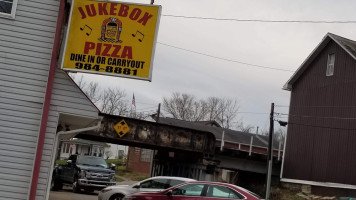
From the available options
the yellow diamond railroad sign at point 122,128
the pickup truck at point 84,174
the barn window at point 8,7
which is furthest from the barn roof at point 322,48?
the barn window at point 8,7

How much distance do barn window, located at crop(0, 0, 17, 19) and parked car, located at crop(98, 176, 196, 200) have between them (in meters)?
7.44

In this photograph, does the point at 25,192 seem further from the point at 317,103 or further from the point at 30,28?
the point at 317,103

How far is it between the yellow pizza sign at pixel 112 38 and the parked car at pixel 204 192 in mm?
4468

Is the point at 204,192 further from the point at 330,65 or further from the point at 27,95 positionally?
the point at 330,65

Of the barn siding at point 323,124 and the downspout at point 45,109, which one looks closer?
the downspout at point 45,109

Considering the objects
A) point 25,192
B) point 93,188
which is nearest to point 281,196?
point 93,188

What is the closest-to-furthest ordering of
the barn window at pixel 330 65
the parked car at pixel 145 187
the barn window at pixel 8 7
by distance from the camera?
the barn window at pixel 8 7 → the parked car at pixel 145 187 → the barn window at pixel 330 65

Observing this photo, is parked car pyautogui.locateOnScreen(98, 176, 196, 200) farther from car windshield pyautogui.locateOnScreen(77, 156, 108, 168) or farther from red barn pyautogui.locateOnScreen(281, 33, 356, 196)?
red barn pyautogui.locateOnScreen(281, 33, 356, 196)

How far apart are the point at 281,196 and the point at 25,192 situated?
2556 centimetres

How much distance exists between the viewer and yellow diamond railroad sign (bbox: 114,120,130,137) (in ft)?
98.5

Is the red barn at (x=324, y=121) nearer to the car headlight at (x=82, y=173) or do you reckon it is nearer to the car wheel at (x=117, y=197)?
the car headlight at (x=82, y=173)

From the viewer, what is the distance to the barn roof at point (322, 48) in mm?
31505

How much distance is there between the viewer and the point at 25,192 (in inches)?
453

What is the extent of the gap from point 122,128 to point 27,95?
18361mm
